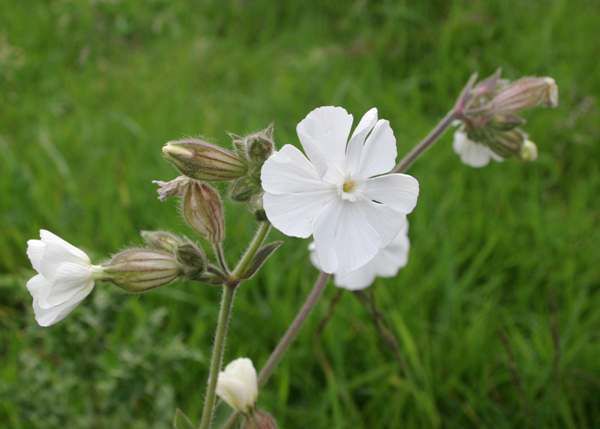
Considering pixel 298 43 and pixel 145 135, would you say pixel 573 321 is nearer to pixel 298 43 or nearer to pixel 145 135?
pixel 145 135

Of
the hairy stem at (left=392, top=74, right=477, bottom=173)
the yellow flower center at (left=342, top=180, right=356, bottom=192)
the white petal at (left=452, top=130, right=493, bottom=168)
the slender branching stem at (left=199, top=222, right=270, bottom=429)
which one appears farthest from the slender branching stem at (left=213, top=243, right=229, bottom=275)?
the white petal at (left=452, top=130, right=493, bottom=168)

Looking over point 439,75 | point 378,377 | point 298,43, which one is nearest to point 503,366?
point 378,377

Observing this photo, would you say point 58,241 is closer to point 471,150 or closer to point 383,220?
point 383,220

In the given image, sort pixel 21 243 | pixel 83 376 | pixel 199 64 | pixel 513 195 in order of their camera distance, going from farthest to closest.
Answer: pixel 199 64 < pixel 513 195 < pixel 21 243 < pixel 83 376

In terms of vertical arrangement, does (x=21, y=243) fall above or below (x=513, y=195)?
above

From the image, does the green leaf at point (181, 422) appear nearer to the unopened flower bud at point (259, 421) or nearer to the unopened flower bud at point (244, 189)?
the unopened flower bud at point (259, 421)

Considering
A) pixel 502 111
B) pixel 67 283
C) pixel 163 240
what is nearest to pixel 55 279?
pixel 67 283

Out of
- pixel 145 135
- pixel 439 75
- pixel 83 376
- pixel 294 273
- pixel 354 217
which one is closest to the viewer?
pixel 354 217
